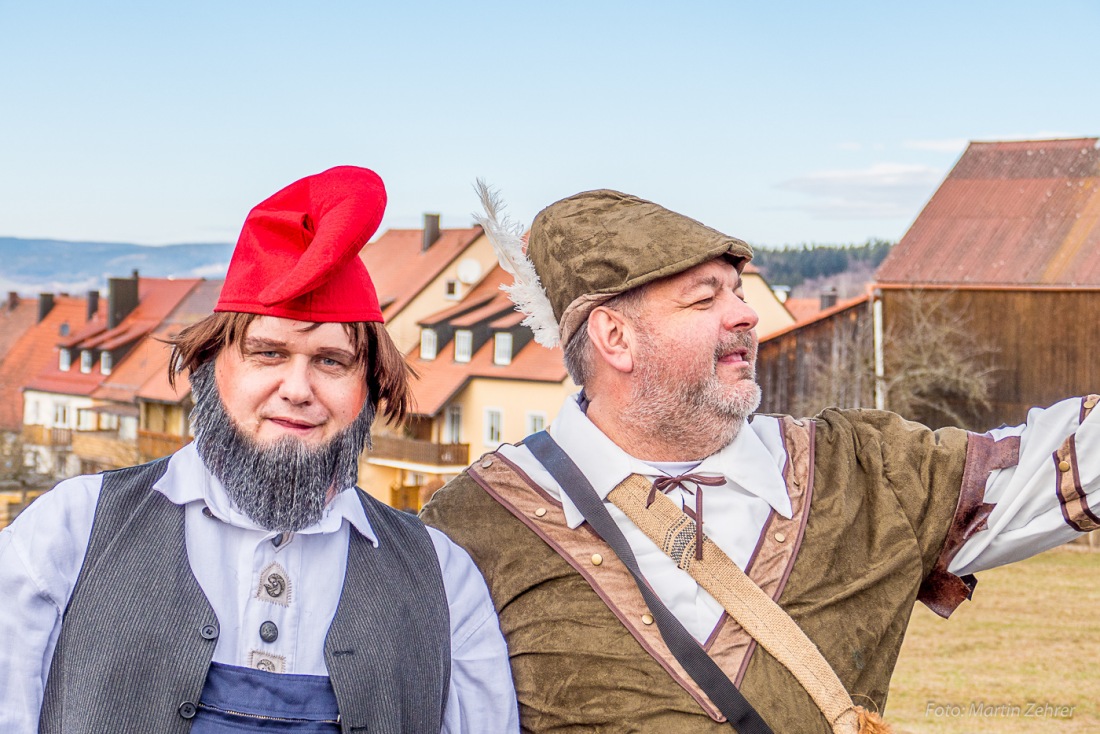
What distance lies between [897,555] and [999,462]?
1.09ft

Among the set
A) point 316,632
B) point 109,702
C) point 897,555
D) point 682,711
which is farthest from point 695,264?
point 109,702

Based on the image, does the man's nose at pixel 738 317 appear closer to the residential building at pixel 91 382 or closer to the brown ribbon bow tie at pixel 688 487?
the brown ribbon bow tie at pixel 688 487

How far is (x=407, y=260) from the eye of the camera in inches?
Result: 1140

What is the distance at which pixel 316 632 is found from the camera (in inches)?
85.4

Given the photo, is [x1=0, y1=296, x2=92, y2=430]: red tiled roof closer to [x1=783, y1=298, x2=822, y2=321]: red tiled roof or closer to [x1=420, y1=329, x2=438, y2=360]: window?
[x1=420, y1=329, x2=438, y2=360]: window

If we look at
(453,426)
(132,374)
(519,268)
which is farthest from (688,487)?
(132,374)

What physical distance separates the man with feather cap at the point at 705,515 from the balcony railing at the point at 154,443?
25939 millimetres

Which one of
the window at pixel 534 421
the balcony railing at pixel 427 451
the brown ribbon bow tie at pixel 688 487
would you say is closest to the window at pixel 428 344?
the balcony railing at pixel 427 451

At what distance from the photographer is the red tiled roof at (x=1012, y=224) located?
20.5 metres

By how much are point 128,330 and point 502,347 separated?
15653 millimetres

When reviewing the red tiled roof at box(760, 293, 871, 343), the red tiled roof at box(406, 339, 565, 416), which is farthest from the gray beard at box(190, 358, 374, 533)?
the red tiled roof at box(406, 339, 565, 416)

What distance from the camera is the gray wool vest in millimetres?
2002

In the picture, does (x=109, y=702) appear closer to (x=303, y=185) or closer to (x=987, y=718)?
(x=303, y=185)

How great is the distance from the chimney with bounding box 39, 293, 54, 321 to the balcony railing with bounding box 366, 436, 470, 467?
20.8 metres
